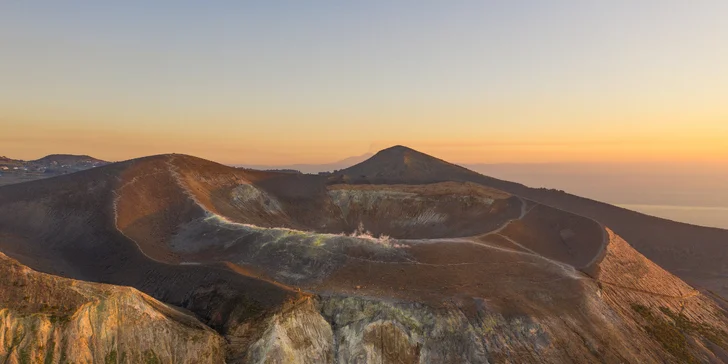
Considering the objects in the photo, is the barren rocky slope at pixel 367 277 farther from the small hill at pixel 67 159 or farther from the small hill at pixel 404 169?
the small hill at pixel 67 159

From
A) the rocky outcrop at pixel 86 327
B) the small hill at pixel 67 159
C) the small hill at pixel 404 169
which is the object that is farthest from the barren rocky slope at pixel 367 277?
the small hill at pixel 67 159

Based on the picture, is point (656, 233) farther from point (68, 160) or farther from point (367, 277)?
point (68, 160)

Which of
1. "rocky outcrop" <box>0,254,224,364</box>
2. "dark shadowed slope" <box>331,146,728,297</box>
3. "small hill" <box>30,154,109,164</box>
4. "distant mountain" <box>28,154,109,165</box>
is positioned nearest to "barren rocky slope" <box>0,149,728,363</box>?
"rocky outcrop" <box>0,254,224,364</box>

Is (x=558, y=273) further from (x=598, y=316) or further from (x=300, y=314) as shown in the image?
(x=300, y=314)

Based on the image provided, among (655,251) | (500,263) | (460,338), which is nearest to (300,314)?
(460,338)

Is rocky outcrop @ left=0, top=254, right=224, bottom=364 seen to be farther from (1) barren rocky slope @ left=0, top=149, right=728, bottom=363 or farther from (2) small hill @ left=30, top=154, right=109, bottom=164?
(2) small hill @ left=30, top=154, right=109, bottom=164
